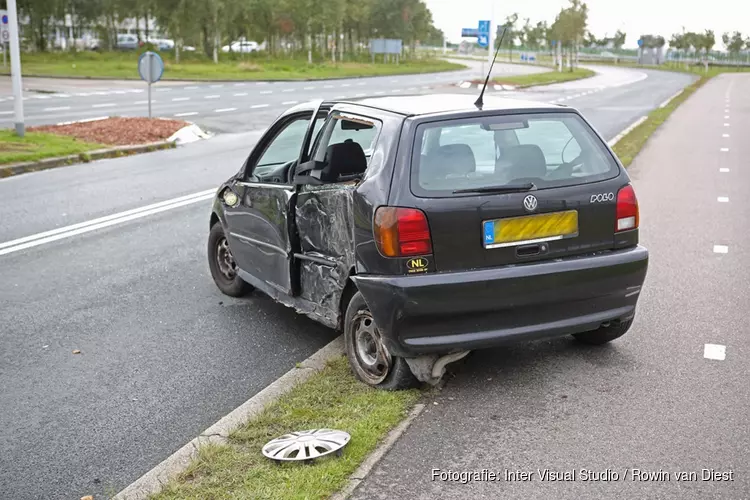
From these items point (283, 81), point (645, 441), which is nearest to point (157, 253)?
point (645, 441)

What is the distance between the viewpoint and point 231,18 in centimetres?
6681

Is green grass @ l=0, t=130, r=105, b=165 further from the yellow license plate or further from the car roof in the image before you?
the yellow license plate

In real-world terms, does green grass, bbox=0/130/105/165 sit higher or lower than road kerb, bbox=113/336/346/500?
higher

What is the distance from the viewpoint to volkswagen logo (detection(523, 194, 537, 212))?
4727 mm

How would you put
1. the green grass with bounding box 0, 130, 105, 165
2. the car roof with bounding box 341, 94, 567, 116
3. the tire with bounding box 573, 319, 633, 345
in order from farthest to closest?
the green grass with bounding box 0, 130, 105, 165 → the tire with bounding box 573, 319, 633, 345 → the car roof with bounding box 341, 94, 567, 116

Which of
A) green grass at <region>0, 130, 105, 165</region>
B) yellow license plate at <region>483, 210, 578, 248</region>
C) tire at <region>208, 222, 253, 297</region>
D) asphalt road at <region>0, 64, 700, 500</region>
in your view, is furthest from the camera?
green grass at <region>0, 130, 105, 165</region>

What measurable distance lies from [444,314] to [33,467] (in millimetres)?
2075

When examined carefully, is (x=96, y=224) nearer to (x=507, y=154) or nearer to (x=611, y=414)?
(x=507, y=154)

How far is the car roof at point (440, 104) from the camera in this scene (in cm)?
505

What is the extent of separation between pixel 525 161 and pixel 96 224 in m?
6.49

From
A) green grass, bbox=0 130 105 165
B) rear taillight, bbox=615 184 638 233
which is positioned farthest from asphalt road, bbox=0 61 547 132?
rear taillight, bbox=615 184 638 233

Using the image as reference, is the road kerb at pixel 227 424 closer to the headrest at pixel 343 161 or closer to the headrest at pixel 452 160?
the headrest at pixel 343 161

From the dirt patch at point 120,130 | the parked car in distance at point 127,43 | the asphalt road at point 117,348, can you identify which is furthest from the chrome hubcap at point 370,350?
the parked car in distance at point 127,43

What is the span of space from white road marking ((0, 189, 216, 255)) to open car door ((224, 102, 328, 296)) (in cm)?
327
